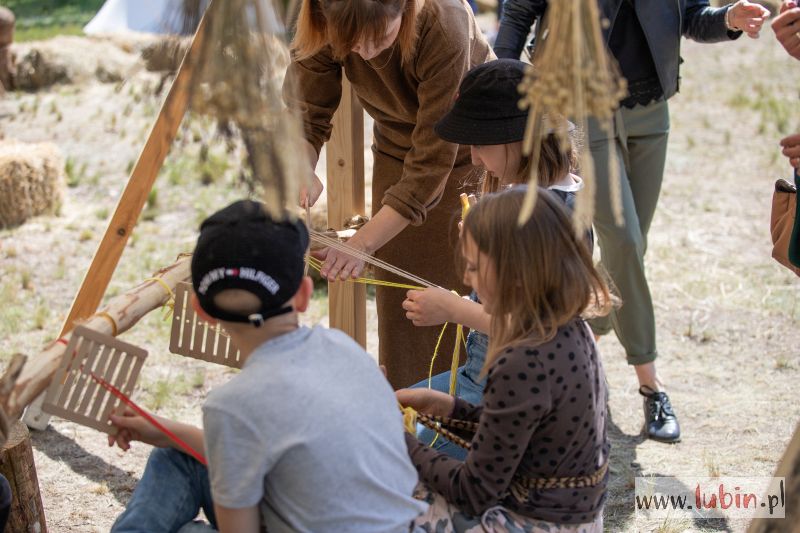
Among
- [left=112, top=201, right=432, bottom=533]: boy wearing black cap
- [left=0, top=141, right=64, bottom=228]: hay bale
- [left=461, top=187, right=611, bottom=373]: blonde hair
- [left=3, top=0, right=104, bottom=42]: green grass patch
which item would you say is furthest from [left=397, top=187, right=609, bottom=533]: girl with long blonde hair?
[left=3, top=0, right=104, bottom=42]: green grass patch

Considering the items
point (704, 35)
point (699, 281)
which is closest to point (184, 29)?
point (704, 35)

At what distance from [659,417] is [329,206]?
1.21m

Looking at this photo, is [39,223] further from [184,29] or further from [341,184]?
[184,29]

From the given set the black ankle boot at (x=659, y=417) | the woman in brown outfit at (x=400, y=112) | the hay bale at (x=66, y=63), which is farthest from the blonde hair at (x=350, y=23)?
the hay bale at (x=66, y=63)

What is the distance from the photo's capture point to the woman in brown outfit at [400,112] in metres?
2.03

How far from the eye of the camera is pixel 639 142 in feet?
8.75

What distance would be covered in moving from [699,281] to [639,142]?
1.44m

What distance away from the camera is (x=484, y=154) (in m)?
2.01

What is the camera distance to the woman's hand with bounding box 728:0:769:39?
2.44m

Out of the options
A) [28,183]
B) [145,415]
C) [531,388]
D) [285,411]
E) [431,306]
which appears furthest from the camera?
[28,183]

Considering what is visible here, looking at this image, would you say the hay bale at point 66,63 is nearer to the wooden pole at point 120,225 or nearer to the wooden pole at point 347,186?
the wooden pole at point 347,186

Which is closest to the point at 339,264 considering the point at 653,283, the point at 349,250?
the point at 349,250

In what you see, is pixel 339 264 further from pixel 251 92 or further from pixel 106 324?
pixel 251 92

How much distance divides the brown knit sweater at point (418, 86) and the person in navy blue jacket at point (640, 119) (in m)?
0.38
